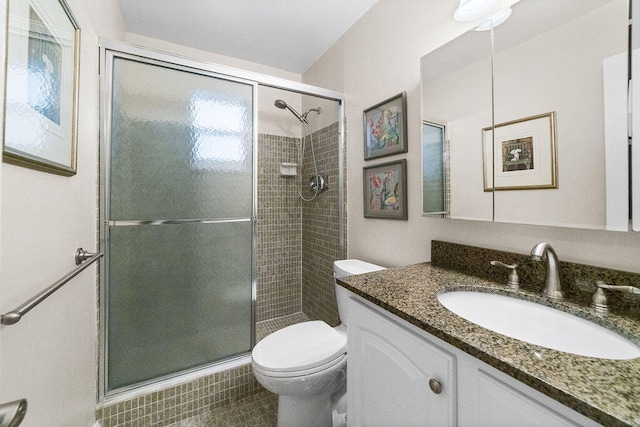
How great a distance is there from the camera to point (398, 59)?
148 cm

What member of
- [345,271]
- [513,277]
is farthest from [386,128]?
[513,277]

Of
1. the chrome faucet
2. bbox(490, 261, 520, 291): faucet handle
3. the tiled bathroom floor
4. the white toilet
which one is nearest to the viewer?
the chrome faucet

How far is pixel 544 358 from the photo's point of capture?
0.51 m

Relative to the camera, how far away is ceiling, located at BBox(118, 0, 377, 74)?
5.46 feet

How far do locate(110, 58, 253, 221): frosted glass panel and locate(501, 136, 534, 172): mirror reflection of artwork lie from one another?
130 cm

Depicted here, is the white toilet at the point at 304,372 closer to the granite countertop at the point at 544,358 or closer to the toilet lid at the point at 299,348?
the toilet lid at the point at 299,348

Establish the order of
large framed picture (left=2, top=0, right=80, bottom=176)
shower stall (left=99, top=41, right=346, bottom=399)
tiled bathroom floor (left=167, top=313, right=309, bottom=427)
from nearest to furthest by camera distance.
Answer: large framed picture (left=2, top=0, right=80, bottom=176), shower stall (left=99, top=41, right=346, bottom=399), tiled bathroom floor (left=167, top=313, right=309, bottom=427)

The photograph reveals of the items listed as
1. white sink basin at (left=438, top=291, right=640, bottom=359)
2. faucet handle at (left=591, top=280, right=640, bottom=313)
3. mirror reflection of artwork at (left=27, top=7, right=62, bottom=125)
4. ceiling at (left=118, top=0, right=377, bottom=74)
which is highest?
ceiling at (left=118, top=0, right=377, bottom=74)

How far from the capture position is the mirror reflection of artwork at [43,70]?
66cm

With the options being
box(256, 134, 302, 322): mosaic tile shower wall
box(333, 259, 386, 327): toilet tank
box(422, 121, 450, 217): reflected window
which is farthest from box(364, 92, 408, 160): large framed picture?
box(256, 134, 302, 322): mosaic tile shower wall

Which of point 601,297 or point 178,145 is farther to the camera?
point 178,145

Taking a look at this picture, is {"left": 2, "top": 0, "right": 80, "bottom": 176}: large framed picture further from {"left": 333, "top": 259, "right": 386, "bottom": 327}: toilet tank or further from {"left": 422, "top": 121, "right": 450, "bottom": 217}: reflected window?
{"left": 422, "top": 121, "right": 450, "bottom": 217}: reflected window

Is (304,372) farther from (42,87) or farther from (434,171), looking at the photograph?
(42,87)

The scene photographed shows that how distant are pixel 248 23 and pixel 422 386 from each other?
7.42 ft
